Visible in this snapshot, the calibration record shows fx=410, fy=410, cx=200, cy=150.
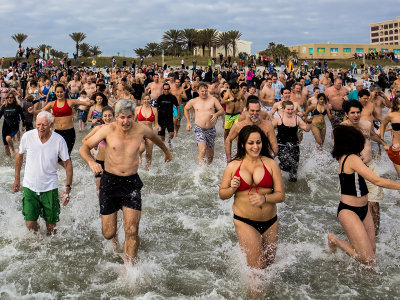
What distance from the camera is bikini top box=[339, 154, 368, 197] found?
429cm

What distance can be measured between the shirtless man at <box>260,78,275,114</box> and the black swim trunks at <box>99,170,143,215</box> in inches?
324

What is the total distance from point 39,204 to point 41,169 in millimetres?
450

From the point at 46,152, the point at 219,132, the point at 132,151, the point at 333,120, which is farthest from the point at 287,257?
the point at 219,132

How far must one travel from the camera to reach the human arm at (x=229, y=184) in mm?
3747

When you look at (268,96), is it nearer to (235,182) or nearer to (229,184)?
(229,184)

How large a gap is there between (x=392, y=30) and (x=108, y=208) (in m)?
141

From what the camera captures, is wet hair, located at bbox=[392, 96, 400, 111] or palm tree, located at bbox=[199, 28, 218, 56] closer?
wet hair, located at bbox=[392, 96, 400, 111]

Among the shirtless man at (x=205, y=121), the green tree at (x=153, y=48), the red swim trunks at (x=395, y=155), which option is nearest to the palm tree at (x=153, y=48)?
the green tree at (x=153, y=48)

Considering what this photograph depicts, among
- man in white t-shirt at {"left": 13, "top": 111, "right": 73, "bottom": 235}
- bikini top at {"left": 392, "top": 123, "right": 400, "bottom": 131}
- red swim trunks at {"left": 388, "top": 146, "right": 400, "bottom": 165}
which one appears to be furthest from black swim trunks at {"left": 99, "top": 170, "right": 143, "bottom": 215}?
bikini top at {"left": 392, "top": 123, "right": 400, "bottom": 131}

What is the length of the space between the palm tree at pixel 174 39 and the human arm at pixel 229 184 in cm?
5566

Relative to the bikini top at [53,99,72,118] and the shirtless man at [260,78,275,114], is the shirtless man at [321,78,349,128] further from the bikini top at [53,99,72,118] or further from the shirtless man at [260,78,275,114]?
the bikini top at [53,99,72,118]

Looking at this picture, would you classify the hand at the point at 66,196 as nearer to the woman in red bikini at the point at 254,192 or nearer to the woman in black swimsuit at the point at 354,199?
the woman in red bikini at the point at 254,192

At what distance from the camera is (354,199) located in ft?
14.1

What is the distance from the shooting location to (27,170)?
4.96 meters
